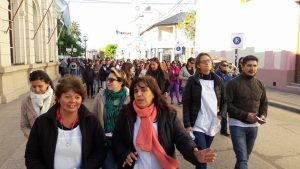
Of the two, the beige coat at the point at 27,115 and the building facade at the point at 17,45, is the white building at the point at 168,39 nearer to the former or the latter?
the building facade at the point at 17,45

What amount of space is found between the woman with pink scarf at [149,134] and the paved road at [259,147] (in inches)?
104

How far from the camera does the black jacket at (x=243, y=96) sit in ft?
13.1

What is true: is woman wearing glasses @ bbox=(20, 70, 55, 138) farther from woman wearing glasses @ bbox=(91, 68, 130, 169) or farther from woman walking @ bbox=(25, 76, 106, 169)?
woman walking @ bbox=(25, 76, 106, 169)

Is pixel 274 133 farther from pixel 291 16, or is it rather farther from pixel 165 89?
pixel 291 16

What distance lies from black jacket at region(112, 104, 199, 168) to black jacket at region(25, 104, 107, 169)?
0.16 metres

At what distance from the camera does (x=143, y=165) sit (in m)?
2.63

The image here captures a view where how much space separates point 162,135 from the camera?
2.60m

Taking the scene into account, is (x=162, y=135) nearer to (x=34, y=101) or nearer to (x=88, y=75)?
(x=34, y=101)

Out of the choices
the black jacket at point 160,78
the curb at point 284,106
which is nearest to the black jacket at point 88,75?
the black jacket at point 160,78

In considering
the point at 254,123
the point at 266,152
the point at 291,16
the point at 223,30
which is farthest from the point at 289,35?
the point at 254,123

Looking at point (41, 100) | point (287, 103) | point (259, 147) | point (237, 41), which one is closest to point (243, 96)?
point (41, 100)

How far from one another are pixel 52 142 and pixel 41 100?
1.34 m

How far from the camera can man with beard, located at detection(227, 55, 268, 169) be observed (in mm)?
3949

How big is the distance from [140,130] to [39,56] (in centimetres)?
1847
